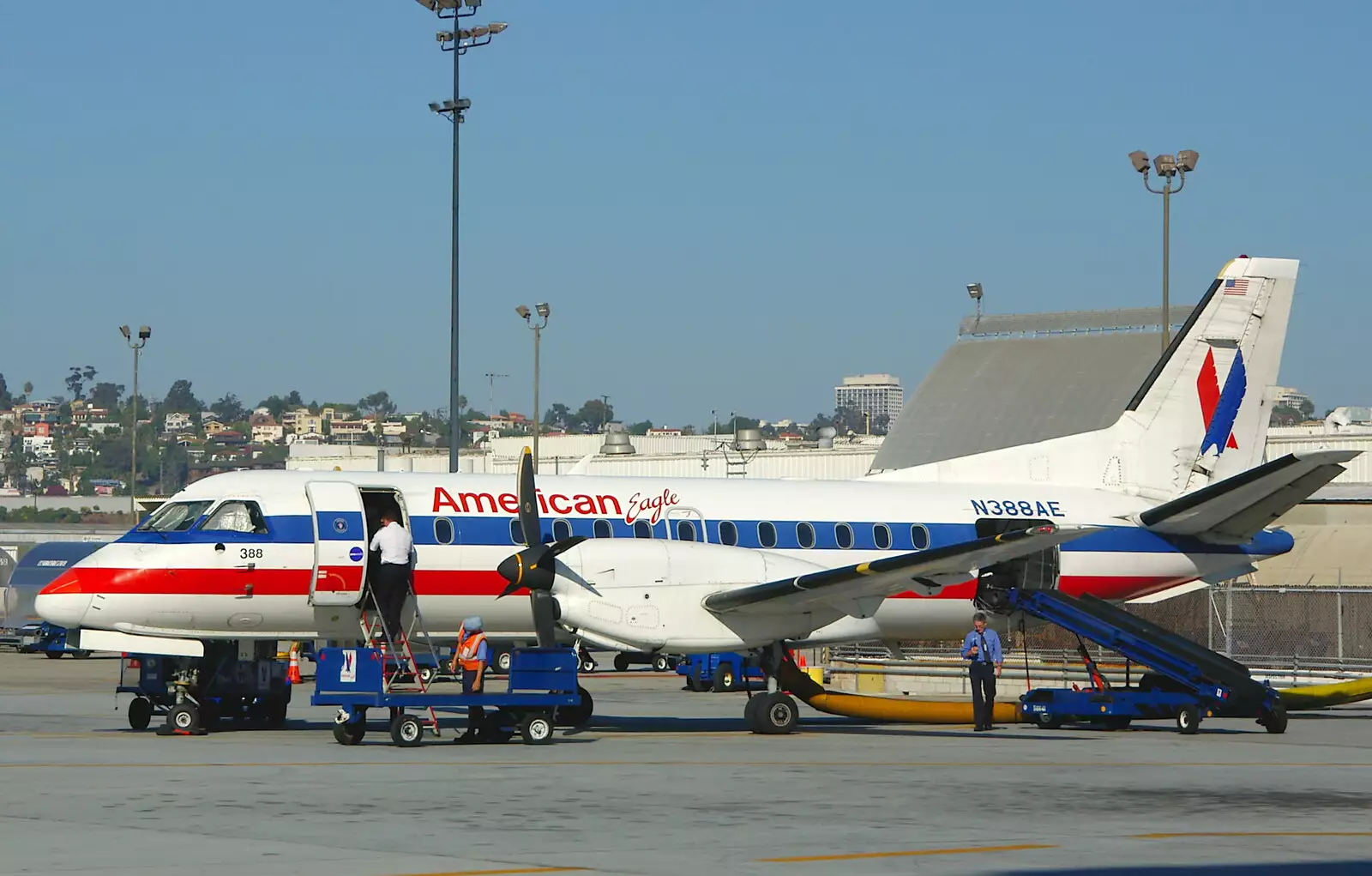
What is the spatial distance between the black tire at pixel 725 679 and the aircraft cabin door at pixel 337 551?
1201 cm

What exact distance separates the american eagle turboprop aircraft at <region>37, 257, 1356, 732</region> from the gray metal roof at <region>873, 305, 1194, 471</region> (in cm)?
4474

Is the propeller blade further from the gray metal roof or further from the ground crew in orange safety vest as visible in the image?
the gray metal roof

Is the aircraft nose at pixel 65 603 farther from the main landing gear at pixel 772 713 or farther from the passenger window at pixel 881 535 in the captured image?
the passenger window at pixel 881 535

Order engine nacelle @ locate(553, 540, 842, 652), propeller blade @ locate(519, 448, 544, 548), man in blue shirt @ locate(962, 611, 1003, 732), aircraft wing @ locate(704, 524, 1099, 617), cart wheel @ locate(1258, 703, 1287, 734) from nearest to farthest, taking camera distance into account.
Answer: aircraft wing @ locate(704, 524, 1099, 617)
engine nacelle @ locate(553, 540, 842, 652)
propeller blade @ locate(519, 448, 544, 548)
man in blue shirt @ locate(962, 611, 1003, 732)
cart wheel @ locate(1258, 703, 1287, 734)

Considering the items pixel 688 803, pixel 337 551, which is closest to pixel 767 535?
pixel 337 551

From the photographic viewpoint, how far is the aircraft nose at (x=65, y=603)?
1930cm

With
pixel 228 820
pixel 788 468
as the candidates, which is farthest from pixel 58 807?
pixel 788 468

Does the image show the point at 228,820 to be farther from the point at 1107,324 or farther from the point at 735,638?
the point at 1107,324

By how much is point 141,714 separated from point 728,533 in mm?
7892

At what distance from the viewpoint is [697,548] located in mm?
20562

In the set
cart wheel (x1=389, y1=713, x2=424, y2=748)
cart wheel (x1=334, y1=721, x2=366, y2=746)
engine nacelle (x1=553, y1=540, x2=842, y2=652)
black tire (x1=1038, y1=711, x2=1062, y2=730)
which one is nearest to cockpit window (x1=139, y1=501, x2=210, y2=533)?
cart wheel (x1=334, y1=721, x2=366, y2=746)

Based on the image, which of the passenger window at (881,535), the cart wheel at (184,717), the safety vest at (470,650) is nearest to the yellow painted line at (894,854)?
the safety vest at (470,650)

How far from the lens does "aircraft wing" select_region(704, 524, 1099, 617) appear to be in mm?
19281

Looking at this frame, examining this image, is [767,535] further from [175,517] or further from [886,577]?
[175,517]
